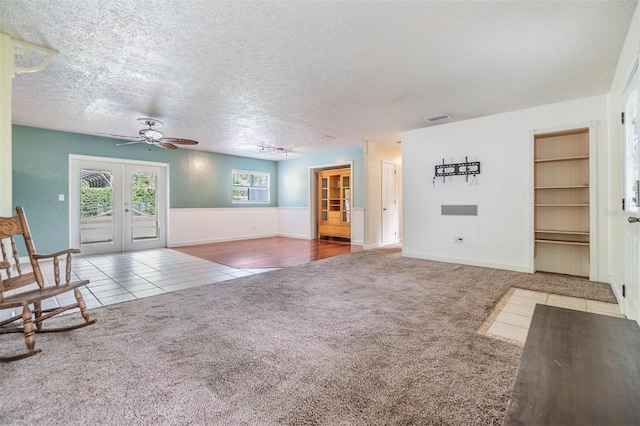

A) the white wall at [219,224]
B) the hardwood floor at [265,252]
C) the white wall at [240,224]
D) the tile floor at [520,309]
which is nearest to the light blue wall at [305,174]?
the white wall at [240,224]

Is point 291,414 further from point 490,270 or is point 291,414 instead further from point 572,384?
point 490,270

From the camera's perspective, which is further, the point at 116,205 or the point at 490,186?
the point at 116,205

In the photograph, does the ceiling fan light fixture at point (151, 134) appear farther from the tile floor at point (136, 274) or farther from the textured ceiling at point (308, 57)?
the tile floor at point (136, 274)

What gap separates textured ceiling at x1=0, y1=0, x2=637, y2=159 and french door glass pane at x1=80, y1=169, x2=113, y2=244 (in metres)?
1.54

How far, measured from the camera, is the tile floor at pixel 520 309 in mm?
2365

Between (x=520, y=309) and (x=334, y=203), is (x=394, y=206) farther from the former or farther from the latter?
(x=520, y=309)

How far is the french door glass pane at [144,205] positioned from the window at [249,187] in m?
2.09

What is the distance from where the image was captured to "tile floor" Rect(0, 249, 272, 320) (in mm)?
3396

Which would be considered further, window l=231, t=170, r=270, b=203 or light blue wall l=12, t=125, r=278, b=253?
window l=231, t=170, r=270, b=203

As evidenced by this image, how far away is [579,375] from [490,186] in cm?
435

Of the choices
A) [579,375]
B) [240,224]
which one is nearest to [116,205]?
[240,224]

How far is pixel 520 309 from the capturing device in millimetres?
2879

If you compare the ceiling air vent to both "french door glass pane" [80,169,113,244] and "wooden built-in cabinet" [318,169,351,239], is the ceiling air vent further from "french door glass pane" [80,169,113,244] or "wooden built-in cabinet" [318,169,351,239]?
"french door glass pane" [80,169,113,244]

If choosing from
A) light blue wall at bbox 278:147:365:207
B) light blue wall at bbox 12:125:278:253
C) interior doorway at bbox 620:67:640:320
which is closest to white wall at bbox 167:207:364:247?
light blue wall at bbox 278:147:365:207
